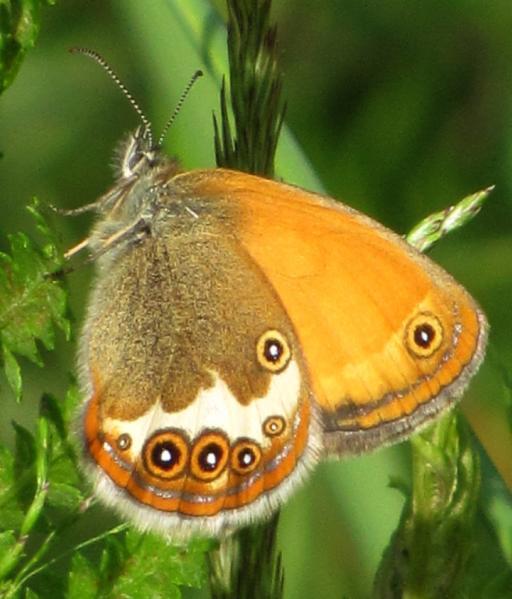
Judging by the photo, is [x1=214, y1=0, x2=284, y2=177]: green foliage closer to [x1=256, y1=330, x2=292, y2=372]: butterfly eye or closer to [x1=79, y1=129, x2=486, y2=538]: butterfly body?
[x1=79, y1=129, x2=486, y2=538]: butterfly body

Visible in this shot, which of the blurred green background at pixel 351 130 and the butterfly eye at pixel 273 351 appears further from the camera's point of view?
the blurred green background at pixel 351 130

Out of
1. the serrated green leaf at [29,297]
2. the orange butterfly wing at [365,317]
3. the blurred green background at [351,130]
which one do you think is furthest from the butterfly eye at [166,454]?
the blurred green background at [351,130]

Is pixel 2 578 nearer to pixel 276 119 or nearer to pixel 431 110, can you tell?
pixel 276 119

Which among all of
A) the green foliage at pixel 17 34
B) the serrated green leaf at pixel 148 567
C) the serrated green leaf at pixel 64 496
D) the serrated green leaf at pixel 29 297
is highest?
the green foliage at pixel 17 34

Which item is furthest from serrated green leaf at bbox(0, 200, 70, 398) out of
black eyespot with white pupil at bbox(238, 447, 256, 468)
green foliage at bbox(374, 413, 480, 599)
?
green foliage at bbox(374, 413, 480, 599)

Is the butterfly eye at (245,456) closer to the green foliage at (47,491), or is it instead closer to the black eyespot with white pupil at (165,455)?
the black eyespot with white pupil at (165,455)
